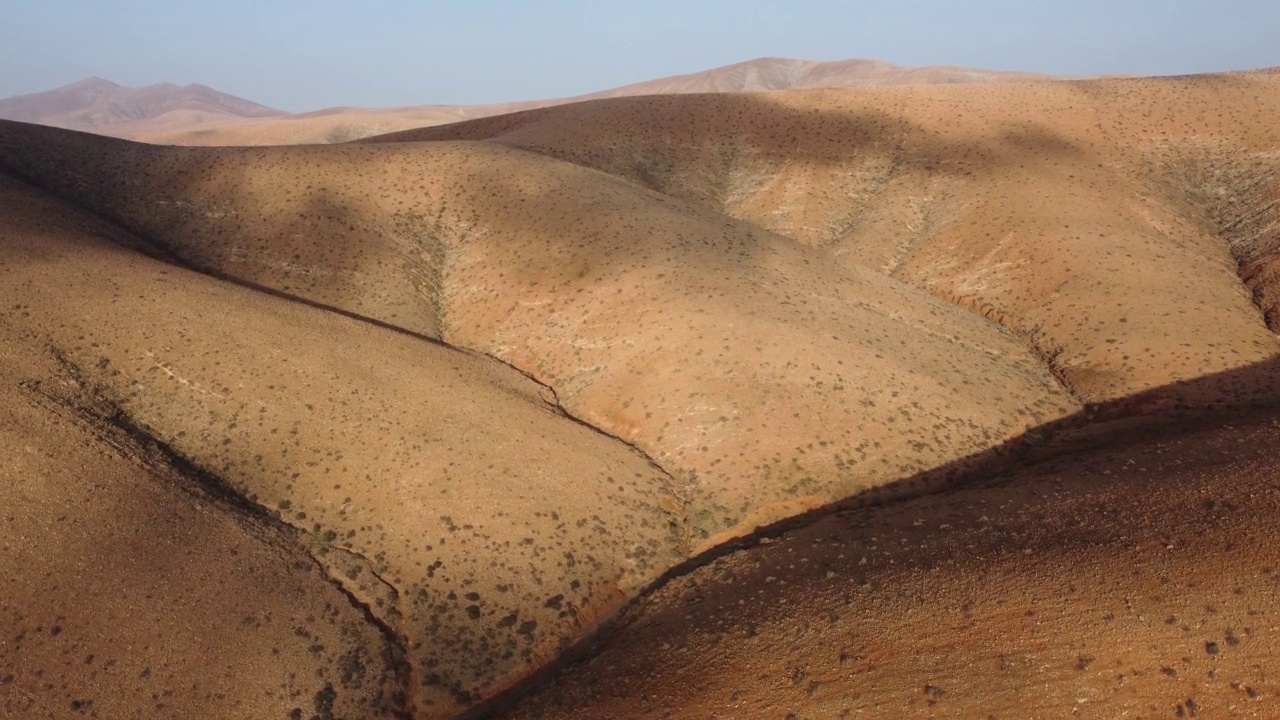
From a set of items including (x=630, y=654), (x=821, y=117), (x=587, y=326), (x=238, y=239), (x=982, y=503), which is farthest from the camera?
(x=821, y=117)

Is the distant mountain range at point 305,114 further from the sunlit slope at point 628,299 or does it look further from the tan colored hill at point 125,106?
the sunlit slope at point 628,299

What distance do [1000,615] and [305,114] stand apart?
13444 centimetres

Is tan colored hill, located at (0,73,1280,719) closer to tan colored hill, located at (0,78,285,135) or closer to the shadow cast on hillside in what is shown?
the shadow cast on hillside

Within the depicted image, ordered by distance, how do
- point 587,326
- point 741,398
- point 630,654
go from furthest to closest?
1. point 587,326
2. point 741,398
3. point 630,654

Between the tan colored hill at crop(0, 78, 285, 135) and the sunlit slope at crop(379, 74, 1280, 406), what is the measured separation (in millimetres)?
113979

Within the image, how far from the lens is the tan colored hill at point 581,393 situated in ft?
23.9

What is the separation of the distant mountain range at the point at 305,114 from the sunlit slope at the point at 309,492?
44624 millimetres

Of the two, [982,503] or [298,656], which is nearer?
[298,656]

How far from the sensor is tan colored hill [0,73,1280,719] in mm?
7281

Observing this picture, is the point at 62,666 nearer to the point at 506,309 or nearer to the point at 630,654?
the point at 630,654

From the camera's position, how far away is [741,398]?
11742 mm

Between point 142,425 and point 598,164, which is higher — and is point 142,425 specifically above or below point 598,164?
below

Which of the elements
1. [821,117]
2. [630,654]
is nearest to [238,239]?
[630,654]

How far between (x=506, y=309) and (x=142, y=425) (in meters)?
6.90
